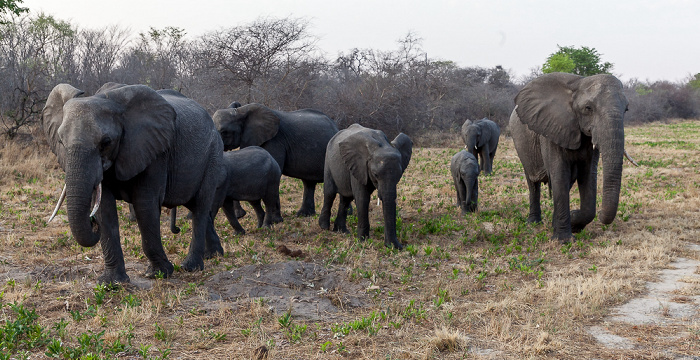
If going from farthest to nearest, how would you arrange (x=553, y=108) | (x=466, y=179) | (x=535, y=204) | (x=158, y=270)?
(x=466, y=179) → (x=535, y=204) → (x=553, y=108) → (x=158, y=270)

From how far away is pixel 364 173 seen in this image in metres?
8.05

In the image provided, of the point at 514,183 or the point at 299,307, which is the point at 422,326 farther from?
the point at 514,183

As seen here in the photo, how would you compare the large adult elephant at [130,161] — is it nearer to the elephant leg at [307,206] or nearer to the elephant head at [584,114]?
the elephant leg at [307,206]

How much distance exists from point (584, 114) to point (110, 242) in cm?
575

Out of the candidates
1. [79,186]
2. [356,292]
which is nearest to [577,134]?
[356,292]

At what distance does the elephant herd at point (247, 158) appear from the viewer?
5.23 meters

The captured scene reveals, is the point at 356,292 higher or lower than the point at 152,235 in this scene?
lower

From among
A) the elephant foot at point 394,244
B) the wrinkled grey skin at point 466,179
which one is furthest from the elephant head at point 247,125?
the elephant foot at point 394,244

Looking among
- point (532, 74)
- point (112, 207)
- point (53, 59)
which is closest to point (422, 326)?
point (112, 207)

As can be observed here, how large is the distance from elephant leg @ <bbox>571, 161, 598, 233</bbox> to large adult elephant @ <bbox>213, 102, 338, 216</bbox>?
14.4 feet

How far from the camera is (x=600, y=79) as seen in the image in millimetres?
7684

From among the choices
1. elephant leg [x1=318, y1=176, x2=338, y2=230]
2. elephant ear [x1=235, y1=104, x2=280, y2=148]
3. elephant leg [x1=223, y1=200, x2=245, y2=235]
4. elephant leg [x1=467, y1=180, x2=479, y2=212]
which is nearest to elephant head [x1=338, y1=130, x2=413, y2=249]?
elephant leg [x1=318, y1=176, x2=338, y2=230]

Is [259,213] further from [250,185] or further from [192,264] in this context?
[192,264]

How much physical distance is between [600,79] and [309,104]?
1465 centimetres
